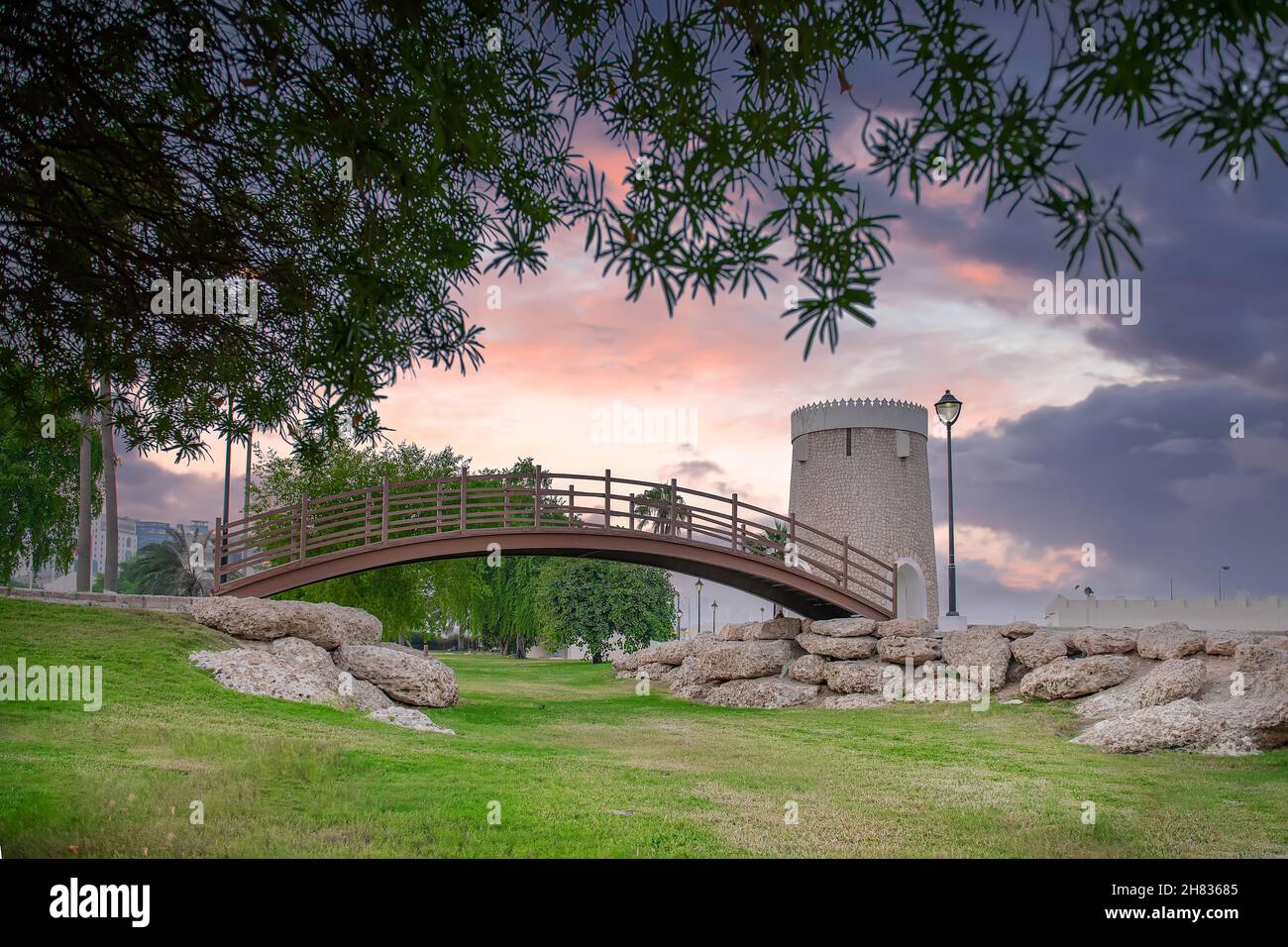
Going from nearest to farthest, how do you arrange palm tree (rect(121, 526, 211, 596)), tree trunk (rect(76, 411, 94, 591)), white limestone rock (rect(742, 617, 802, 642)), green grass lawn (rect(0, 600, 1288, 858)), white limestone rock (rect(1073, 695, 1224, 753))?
green grass lawn (rect(0, 600, 1288, 858)) → white limestone rock (rect(1073, 695, 1224, 753)) → white limestone rock (rect(742, 617, 802, 642)) → tree trunk (rect(76, 411, 94, 591)) → palm tree (rect(121, 526, 211, 596))

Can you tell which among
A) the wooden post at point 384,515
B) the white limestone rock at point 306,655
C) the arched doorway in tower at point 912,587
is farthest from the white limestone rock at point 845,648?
the white limestone rock at point 306,655

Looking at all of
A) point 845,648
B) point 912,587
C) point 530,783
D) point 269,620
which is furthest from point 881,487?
point 530,783

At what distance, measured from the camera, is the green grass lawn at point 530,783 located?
675 centimetres

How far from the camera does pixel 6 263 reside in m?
6.33

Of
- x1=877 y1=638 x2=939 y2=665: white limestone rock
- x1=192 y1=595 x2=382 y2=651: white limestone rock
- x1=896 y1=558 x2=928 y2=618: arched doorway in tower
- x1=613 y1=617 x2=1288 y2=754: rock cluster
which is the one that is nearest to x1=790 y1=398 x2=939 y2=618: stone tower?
x1=896 y1=558 x2=928 y2=618: arched doorway in tower

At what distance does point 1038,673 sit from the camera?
54.7 ft

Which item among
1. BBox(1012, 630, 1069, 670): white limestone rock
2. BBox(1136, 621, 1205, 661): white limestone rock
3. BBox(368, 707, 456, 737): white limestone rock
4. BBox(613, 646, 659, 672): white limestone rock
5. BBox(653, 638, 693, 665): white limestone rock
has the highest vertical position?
BBox(1136, 621, 1205, 661): white limestone rock

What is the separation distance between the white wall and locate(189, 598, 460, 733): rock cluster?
15.8 metres

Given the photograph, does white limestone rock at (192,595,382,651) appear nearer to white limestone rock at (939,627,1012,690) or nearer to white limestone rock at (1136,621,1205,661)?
white limestone rock at (939,627,1012,690)

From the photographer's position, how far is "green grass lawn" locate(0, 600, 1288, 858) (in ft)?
22.1

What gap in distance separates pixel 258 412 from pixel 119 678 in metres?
7.12

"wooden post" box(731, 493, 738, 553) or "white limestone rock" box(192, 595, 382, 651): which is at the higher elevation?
"wooden post" box(731, 493, 738, 553)

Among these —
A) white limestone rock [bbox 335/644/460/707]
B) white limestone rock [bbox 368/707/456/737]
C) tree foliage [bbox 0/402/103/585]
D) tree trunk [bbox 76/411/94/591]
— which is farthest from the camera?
tree foliage [bbox 0/402/103/585]
